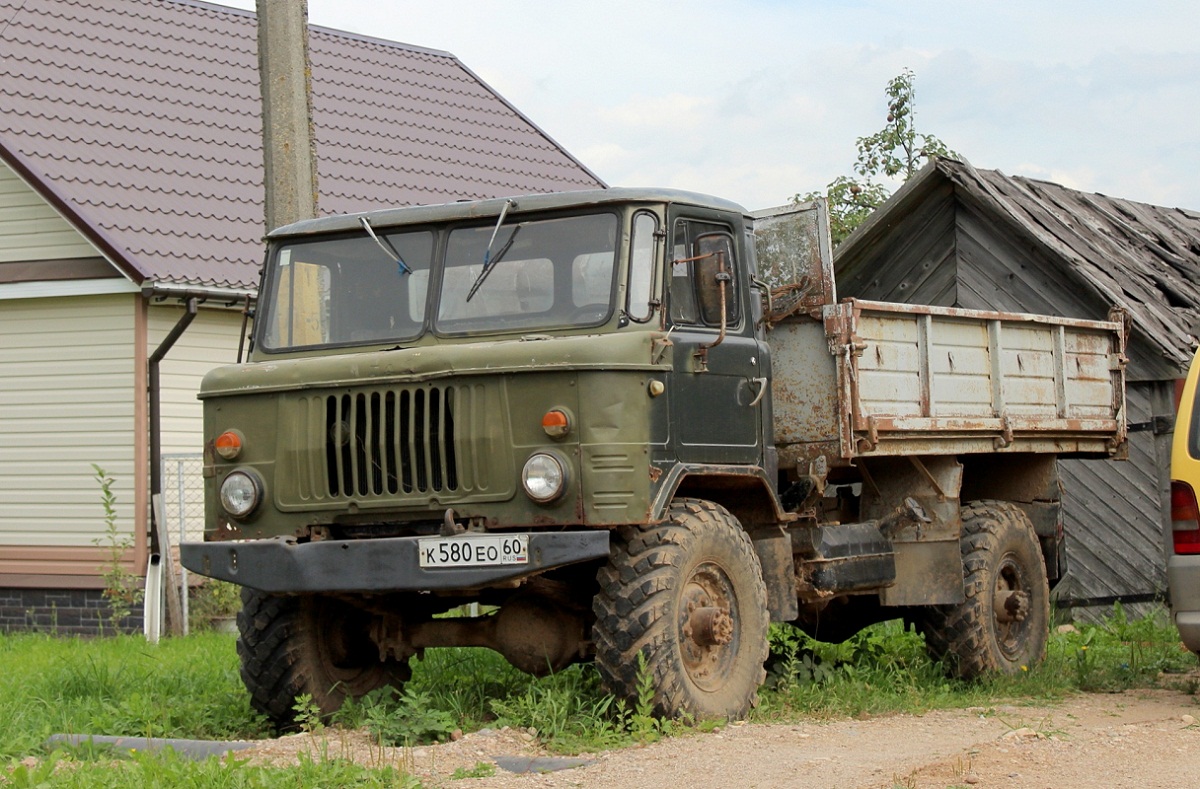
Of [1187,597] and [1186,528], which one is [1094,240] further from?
[1187,597]

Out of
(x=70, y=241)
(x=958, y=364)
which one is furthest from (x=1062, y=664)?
(x=70, y=241)

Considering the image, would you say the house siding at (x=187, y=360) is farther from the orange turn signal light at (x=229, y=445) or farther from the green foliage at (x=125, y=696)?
the orange turn signal light at (x=229, y=445)

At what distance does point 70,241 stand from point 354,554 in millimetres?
8534

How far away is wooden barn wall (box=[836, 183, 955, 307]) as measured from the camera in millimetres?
15859

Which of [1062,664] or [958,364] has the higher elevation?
[958,364]

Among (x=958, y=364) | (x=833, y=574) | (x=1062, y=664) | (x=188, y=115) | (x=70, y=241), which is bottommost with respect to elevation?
(x=1062, y=664)

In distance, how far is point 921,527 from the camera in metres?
10.5

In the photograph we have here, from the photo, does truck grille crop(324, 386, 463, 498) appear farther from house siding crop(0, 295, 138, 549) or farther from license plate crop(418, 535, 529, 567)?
house siding crop(0, 295, 138, 549)

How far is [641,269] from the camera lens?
8.30 m

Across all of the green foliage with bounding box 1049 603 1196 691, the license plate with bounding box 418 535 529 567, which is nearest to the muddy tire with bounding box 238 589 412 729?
the license plate with bounding box 418 535 529 567

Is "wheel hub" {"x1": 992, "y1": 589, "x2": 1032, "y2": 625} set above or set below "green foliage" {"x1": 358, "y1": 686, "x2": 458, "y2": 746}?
above

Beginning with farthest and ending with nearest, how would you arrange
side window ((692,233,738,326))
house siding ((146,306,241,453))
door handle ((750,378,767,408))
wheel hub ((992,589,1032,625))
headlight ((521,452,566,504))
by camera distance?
house siding ((146,306,241,453)), wheel hub ((992,589,1032,625)), door handle ((750,378,767,408)), side window ((692,233,738,326)), headlight ((521,452,566,504))

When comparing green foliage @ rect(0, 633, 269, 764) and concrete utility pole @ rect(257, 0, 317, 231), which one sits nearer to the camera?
green foliage @ rect(0, 633, 269, 764)

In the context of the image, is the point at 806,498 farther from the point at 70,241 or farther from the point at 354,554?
the point at 70,241
